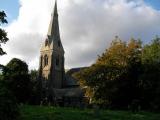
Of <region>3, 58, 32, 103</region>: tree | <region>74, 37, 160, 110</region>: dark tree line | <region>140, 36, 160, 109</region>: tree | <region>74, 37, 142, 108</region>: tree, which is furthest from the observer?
<region>3, 58, 32, 103</region>: tree

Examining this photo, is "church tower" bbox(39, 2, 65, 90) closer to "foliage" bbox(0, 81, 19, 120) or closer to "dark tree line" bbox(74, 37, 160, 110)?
"dark tree line" bbox(74, 37, 160, 110)

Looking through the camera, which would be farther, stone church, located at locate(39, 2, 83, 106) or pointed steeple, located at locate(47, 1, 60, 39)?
pointed steeple, located at locate(47, 1, 60, 39)

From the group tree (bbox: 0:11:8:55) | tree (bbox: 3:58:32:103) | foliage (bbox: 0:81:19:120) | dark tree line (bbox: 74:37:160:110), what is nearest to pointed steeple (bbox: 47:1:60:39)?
tree (bbox: 3:58:32:103)

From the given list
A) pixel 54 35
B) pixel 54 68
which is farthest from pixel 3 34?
pixel 54 35

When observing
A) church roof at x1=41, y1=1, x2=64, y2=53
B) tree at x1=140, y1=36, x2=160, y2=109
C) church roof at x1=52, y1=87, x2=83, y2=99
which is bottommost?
tree at x1=140, y1=36, x2=160, y2=109

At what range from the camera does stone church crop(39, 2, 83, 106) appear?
105m

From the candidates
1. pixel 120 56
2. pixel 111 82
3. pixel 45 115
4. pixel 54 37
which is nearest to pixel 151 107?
pixel 111 82

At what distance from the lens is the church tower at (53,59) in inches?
4375

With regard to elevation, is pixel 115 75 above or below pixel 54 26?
below

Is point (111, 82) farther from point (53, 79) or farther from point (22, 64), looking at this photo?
point (53, 79)

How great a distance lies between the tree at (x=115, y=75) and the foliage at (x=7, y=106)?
3277 centimetres

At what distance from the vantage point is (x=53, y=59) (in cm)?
11388

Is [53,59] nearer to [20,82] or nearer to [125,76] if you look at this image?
[20,82]

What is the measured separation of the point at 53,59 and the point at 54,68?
2.81 m
